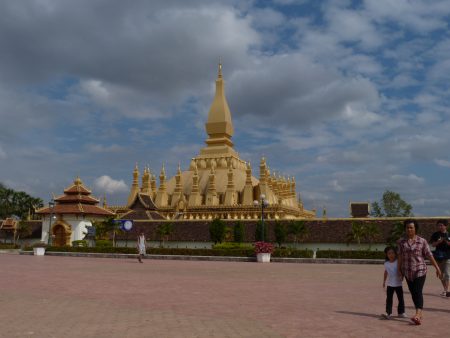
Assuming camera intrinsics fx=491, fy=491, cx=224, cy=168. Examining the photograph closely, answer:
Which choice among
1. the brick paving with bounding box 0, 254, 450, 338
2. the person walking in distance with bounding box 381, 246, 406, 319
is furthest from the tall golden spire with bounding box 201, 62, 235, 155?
the person walking in distance with bounding box 381, 246, 406, 319

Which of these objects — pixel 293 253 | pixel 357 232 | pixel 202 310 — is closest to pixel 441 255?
pixel 202 310

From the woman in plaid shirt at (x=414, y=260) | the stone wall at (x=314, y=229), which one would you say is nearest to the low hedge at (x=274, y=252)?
the stone wall at (x=314, y=229)

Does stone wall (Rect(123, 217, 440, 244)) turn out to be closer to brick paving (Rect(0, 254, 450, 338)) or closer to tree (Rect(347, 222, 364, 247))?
tree (Rect(347, 222, 364, 247))

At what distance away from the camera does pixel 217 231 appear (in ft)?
134

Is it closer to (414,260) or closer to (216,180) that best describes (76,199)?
(216,180)

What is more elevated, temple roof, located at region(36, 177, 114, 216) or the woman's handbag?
temple roof, located at region(36, 177, 114, 216)

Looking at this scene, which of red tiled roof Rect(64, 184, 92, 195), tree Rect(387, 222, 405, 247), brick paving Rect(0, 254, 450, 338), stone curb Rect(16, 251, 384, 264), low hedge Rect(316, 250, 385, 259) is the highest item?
red tiled roof Rect(64, 184, 92, 195)

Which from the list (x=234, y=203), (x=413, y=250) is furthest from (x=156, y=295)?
(x=234, y=203)

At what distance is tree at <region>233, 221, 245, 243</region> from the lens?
40844 mm

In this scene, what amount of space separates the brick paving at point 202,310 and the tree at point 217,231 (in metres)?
25.8

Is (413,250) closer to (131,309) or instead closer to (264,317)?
(264,317)

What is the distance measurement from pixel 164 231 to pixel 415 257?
36.2m

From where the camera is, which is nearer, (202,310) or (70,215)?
(202,310)

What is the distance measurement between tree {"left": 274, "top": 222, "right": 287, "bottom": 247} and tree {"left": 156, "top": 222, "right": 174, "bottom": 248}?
10005 mm
